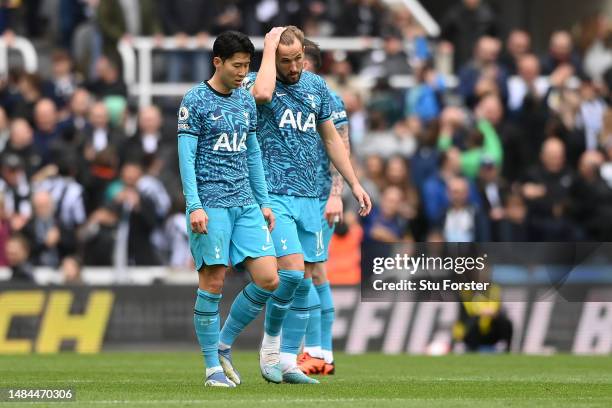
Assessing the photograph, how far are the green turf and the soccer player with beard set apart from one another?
38 cm

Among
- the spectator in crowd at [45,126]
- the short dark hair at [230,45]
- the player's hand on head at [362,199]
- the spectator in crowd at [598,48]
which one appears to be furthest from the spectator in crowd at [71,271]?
the short dark hair at [230,45]

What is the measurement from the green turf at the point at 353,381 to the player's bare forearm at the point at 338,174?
1465 millimetres

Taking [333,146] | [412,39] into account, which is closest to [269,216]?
[333,146]

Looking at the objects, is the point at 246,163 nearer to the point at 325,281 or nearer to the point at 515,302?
the point at 325,281

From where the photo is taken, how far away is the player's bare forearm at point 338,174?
13.9 metres

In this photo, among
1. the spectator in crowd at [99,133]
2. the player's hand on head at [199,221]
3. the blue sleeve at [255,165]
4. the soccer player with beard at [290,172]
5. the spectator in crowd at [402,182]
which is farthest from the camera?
the spectator in crowd at [99,133]

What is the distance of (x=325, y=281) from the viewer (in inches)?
569

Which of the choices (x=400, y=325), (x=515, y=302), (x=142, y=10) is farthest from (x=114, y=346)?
(x=142, y=10)

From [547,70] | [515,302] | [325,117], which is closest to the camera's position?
[325,117]

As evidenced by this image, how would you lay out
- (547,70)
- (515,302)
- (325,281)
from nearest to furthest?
1. (325,281)
2. (515,302)
3. (547,70)

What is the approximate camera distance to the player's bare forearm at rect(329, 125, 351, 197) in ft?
45.7

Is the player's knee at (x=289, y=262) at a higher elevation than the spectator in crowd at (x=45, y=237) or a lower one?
higher

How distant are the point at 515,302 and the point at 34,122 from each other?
701cm

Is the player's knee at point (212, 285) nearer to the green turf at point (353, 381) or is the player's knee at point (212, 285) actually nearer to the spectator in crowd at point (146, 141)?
the green turf at point (353, 381)
